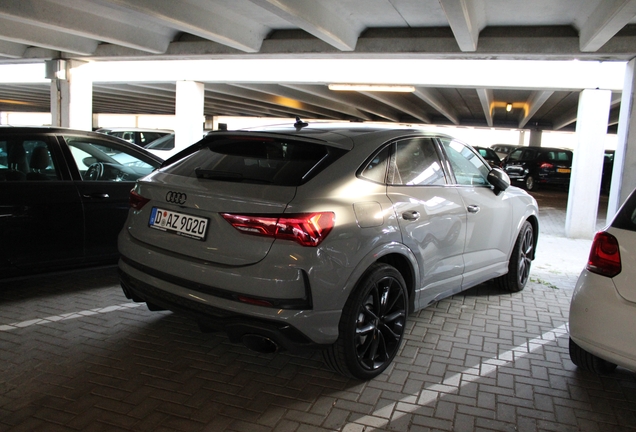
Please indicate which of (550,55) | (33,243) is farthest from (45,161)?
(550,55)

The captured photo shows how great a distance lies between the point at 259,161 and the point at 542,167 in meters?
19.5

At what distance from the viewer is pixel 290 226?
122 inches

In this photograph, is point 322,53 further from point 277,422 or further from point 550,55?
point 277,422

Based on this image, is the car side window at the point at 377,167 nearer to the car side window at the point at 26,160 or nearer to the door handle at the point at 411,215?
the door handle at the point at 411,215

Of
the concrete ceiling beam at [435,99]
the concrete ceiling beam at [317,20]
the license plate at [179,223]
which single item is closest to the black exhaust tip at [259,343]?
the license plate at [179,223]

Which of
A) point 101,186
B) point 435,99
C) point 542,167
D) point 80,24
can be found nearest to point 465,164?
point 101,186

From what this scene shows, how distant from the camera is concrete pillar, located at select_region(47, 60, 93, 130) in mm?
12188

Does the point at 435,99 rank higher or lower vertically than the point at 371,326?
higher

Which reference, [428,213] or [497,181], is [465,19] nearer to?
[497,181]

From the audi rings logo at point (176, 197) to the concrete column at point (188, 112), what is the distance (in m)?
11.2

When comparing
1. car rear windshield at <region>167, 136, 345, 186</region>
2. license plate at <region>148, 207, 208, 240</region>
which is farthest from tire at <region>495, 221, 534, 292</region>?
license plate at <region>148, 207, 208, 240</region>

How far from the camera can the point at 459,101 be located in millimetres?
20406

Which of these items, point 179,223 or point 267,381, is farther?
point 267,381

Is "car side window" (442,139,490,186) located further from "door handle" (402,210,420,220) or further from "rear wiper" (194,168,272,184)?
"rear wiper" (194,168,272,184)
